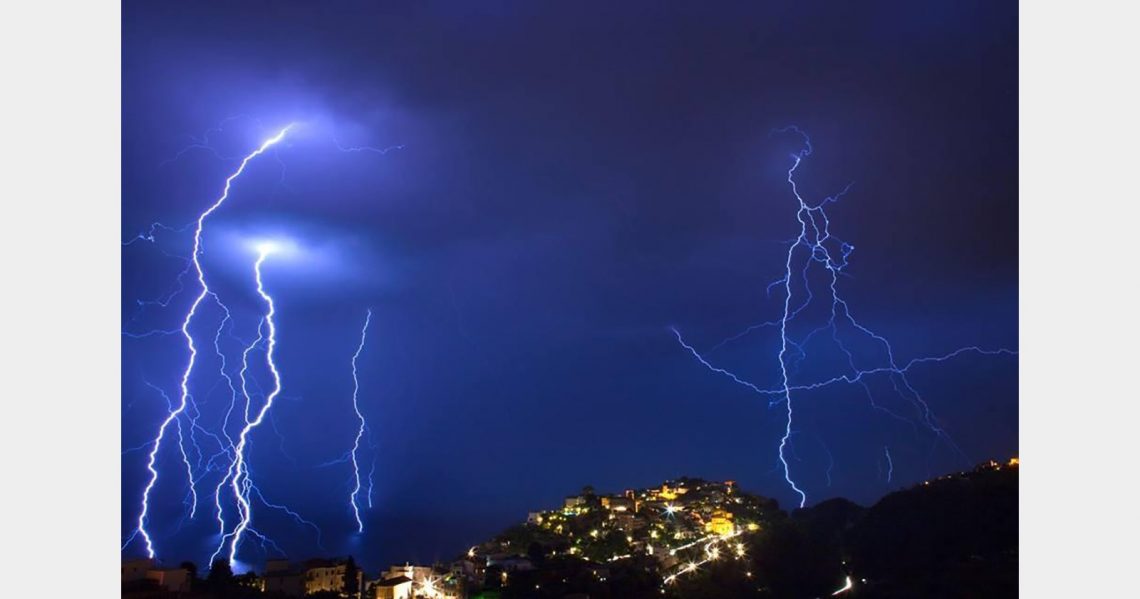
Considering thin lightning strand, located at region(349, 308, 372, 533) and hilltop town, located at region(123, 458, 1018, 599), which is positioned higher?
thin lightning strand, located at region(349, 308, 372, 533)

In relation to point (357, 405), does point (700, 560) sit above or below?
below

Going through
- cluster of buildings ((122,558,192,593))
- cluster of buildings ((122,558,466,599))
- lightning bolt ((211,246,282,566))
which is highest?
lightning bolt ((211,246,282,566))

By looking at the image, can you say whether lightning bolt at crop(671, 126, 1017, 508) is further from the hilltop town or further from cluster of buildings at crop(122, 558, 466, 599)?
cluster of buildings at crop(122, 558, 466, 599)

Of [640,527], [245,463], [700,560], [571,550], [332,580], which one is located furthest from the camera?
[640,527]

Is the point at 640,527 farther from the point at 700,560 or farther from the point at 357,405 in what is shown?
the point at 357,405

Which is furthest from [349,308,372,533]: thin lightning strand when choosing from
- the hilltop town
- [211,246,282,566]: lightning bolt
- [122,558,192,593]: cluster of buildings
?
[122,558,192,593]: cluster of buildings

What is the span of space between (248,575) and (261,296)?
9.60ft

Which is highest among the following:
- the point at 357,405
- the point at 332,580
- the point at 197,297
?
the point at 197,297

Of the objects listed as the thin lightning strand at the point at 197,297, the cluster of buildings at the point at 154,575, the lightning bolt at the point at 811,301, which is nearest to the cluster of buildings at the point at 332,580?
the cluster of buildings at the point at 154,575

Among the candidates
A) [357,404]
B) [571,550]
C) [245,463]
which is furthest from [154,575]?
[571,550]

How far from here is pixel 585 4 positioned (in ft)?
22.9

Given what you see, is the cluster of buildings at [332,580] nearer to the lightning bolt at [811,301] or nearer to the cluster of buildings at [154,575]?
the cluster of buildings at [154,575]

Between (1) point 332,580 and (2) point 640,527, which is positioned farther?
(2) point 640,527
